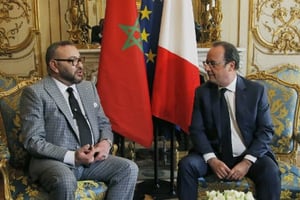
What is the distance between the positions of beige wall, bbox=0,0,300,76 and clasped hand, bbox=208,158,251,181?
181 cm

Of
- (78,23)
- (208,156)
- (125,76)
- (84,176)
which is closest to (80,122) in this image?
(84,176)

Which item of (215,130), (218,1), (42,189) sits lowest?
(42,189)

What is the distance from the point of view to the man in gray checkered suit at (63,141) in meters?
1.83

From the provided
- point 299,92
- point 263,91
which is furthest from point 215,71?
point 299,92

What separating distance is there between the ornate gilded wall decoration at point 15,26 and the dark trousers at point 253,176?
2.25 metres

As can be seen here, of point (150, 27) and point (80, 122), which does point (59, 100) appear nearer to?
point (80, 122)

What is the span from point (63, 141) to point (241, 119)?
960mm

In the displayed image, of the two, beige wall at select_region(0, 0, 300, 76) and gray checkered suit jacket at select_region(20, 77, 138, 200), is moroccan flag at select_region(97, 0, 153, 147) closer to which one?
gray checkered suit jacket at select_region(20, 77, 138, 200)

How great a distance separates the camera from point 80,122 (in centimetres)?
202

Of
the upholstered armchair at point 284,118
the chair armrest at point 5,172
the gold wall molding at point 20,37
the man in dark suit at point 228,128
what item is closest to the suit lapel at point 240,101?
the man in dark suit at point 228,128

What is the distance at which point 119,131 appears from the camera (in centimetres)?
246

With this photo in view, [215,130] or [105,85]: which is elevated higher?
[105,85]

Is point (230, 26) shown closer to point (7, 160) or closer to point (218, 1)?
point (218, 1)

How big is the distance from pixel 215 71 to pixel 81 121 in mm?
784
